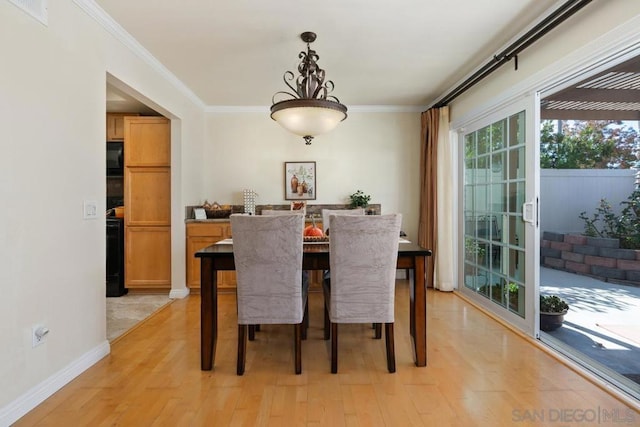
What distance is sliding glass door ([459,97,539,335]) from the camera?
2.74m

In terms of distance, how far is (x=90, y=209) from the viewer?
2.34 meters

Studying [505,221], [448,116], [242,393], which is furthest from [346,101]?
[242,393]

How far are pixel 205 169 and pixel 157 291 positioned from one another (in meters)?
1.72

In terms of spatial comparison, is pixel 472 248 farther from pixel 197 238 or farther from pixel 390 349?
pixel 197 238

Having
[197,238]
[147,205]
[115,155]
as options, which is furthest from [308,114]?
[115,155]

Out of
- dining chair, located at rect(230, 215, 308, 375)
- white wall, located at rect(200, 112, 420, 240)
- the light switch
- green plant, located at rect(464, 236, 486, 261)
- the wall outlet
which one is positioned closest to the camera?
the wall outlet

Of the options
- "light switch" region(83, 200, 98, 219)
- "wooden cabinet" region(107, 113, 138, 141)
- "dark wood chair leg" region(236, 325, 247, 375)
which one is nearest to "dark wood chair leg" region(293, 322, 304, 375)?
"dark wood chair leg" region(236, 325, 247, 375)

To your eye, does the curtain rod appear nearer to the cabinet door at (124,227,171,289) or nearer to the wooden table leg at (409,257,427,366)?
the wooden table leg at (409,257,427,366)

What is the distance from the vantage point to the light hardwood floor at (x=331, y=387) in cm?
174

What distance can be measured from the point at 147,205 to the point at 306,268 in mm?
2712

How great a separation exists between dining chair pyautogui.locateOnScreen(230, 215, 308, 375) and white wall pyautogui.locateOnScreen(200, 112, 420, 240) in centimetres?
274

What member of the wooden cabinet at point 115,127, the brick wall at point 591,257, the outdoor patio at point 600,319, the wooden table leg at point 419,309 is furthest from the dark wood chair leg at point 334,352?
the wooden cabinet at point 115,127

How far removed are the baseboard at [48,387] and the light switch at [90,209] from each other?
2.99ft

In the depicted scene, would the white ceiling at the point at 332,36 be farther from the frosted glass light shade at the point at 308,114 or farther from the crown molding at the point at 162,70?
the frosted glass light shade at the point at 308,114
